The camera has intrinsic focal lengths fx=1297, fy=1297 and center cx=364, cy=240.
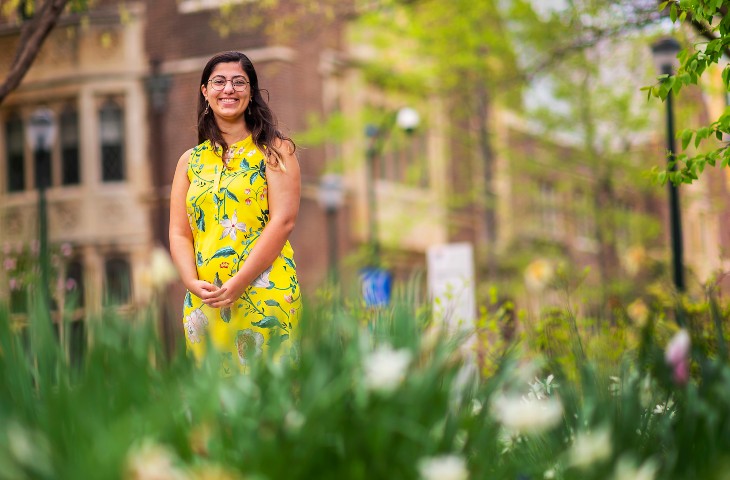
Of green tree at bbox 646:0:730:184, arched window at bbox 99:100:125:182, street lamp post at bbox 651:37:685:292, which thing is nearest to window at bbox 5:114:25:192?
arched window at bbox 99:100:125:182

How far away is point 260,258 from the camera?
4.73 meters

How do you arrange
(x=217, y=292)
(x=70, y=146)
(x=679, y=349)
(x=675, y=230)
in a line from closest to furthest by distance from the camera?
(x=679, y=349)
(x=217, y=292)
(x=675, y=230)
(x=70, y=146)

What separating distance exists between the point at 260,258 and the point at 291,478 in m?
1.80

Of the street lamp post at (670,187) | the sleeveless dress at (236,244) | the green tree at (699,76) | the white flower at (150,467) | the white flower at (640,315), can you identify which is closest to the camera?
the white flower at (150,467)

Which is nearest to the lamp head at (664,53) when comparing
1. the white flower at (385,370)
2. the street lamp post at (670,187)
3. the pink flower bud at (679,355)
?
the street lamp post at (670,187)

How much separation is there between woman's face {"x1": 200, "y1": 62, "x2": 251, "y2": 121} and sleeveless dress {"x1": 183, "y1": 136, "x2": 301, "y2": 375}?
13cm

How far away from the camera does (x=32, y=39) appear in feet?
30.7

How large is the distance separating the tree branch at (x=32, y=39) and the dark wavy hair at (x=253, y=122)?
14.2 ft

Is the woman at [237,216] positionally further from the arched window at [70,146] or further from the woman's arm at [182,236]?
the arched window at [70,146]

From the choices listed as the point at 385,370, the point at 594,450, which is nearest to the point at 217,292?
the point at 385,370

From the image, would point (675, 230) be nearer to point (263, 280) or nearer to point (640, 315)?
point (640, 315)

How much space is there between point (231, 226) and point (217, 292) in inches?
12.8

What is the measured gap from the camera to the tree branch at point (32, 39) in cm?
913

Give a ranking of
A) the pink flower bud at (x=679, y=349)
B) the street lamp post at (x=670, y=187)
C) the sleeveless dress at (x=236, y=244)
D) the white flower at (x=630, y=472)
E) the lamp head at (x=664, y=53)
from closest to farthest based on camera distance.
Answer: the white flower at (x=630, y=472) → the pink flower bud at (x=679, y=349) → the sleeveless dress at (x=236, y=244) → the street lamp post at (x=670, y=187) → the lamp head at (x=664, y=53)
